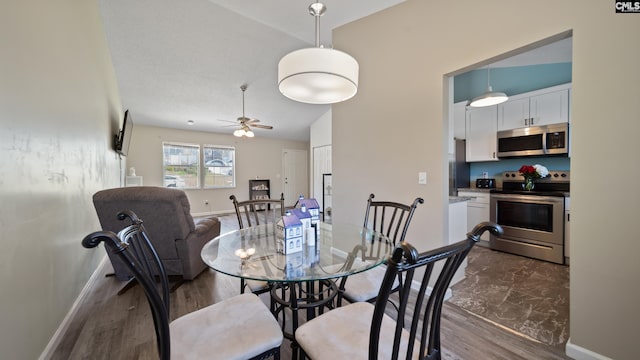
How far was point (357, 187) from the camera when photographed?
9.87 ft

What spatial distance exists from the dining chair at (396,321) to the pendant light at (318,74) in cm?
103

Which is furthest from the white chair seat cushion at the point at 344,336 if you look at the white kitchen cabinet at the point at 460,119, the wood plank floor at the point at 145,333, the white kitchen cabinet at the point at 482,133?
the white kitchen cabinet at the point at 460,119

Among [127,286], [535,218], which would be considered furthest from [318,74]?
[535,218]

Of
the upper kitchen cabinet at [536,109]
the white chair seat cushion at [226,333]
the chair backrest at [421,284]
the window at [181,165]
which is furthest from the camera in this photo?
the window at [181,165]

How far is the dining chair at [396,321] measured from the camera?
65 cm

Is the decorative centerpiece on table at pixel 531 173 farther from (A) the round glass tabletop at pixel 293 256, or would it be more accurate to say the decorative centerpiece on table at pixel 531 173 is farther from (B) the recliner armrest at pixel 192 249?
(B) the recliner armrest at pixel 192 249

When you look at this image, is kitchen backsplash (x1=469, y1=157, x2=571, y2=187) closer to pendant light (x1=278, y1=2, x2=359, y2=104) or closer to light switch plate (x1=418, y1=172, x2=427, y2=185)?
light switch plate (x1=418, y1=172, x2=427, y2=185)

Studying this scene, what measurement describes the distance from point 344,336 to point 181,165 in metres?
7.02

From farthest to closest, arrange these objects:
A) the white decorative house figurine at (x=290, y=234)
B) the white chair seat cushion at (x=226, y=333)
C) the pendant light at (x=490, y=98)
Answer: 1. the pendant light at (x=490, y=98)
2. the white decorative house figurine at (x=290, y=234)
3. the white chair seat cushion at (x=226, y=333)

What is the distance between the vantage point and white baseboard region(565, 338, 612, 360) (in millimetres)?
1415

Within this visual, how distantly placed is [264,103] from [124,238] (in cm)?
519

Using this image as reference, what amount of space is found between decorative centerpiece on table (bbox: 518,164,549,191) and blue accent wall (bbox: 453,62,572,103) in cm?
121

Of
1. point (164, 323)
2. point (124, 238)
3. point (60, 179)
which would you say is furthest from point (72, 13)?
point (164, 323)

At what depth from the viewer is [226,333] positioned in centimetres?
104
